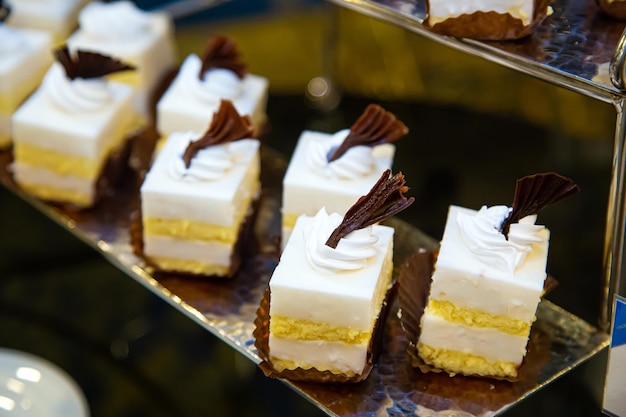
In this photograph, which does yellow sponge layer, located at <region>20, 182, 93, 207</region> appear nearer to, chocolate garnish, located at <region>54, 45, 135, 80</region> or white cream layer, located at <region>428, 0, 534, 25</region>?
chocolate garnish, located at <region>54, 45, 135, 80</region>

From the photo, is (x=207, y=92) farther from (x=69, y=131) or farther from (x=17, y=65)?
(x=17, y=65)

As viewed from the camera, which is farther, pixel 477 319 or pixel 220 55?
pixel 220 55

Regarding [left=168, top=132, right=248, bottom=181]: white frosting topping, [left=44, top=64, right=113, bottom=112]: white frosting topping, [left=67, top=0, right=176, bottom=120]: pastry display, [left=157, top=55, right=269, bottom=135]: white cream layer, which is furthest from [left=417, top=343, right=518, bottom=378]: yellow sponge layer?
[left=67, top=0, right=176, bottom=120]: pastry display

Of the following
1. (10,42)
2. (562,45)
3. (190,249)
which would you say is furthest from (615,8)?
(10,42)

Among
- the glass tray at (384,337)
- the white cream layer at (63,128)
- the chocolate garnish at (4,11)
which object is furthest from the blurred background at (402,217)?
the chocolate garnish at (4,11)

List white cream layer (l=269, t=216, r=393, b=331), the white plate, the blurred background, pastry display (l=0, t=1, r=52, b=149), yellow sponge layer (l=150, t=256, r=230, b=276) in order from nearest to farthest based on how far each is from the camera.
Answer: white cream layer (l=269, t=216, r=393, b=331) → the white plate → yellow sponge layer (l=150, t=256, r=230, b=276) → the blurred background → pastry display (l=0, t=1, r=52, b=149)

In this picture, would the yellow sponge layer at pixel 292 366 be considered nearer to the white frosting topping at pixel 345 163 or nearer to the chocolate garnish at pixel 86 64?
the white frosting topping at pixel 345 163

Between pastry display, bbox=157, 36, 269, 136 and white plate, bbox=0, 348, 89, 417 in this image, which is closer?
white plate, bbox=0, 348, 89, 417
